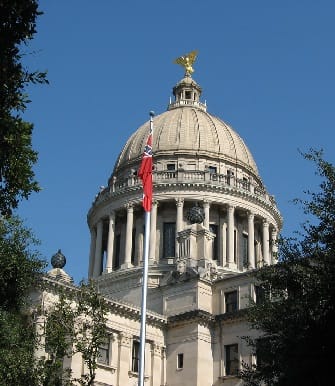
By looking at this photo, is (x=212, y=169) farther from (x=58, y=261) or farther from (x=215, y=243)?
(x=58, y=261)

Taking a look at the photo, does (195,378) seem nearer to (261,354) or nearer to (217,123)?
(261,354)

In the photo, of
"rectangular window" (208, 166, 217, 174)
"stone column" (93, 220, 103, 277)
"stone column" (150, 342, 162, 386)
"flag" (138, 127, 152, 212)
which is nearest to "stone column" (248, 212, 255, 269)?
"rectangular window" (208, 166, 217, 174)

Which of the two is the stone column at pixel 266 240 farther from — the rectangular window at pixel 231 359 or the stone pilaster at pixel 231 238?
the rectangular window at pixel 231 359

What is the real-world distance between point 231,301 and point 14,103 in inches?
1562

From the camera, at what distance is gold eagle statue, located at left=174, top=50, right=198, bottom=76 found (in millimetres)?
88688

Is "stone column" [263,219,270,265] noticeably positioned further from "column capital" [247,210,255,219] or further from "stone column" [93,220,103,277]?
"stone column" [93,220,103,277]

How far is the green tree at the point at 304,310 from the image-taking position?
2642 cm

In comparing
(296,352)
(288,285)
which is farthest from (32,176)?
(288,285)

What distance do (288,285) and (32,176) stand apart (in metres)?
14.3

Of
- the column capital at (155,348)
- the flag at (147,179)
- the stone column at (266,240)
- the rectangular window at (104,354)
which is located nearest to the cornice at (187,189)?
the stone column at (266,240)

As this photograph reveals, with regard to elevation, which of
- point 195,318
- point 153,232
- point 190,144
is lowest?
point 195,318

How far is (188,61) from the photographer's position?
8894cm

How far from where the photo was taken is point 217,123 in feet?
264

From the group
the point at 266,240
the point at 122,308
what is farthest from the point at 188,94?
the point at 122,308
